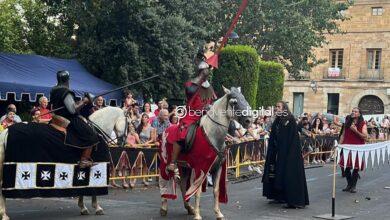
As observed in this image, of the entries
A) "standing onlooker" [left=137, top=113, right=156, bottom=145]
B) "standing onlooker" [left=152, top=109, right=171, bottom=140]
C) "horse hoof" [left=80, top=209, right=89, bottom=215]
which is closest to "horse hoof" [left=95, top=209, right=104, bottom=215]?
"horse hoof" [left=80, top=209, right=89, bottom=215]

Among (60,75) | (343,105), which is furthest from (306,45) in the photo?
(60,75)

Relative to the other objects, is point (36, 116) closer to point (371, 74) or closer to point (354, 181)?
point (354, 181)

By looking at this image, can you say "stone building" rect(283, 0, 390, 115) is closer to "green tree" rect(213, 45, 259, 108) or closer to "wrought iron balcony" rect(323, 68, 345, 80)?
"wrought iron balcony" rect(323, 68, 345, 80)

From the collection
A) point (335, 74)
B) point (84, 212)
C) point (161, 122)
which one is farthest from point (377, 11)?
point (84, 212)

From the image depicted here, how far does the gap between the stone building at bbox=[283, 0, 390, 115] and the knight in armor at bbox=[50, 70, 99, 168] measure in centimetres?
3727

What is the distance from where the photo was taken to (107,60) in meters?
20.7

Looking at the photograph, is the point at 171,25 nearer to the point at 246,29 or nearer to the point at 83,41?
the point at 83,41

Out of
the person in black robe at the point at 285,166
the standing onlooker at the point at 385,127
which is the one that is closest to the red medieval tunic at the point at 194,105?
the person in black robe at the point at 285,166

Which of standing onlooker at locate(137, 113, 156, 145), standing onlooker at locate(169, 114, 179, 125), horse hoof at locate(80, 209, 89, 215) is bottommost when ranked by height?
horse hoof at locate(80, 209, 89, 215)

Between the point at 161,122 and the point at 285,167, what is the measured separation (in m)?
4.20

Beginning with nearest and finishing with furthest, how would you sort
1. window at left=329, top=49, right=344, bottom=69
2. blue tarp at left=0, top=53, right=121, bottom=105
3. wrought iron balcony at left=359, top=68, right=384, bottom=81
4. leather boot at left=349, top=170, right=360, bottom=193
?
leather boot at left=349, top=170, right=360, bottom=193 → blue tarp at left=0, top=53, right=121, bottom=105 → wrought iron balcony at left=359, top=68, right=384, bottom=81 → window at left=329, top=49, right=344, bottom=69

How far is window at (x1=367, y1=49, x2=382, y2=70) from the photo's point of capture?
44156mm

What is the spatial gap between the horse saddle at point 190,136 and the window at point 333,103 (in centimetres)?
3855

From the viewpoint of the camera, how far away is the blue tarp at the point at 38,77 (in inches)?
669
